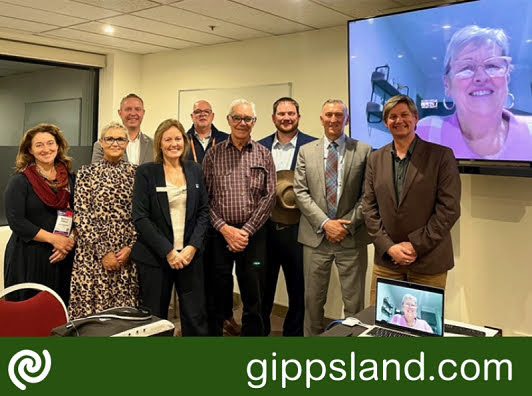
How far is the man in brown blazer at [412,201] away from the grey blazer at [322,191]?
0.27 metres

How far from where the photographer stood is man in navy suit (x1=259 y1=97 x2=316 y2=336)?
134 inches

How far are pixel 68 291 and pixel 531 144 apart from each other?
2.82 m

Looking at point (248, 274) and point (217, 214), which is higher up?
point (217, 214)

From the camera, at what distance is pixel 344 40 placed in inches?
167

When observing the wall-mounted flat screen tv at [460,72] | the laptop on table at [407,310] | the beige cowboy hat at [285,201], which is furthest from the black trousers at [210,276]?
the laptop on table at [407,310]

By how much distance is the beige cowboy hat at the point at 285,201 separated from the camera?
131 inches

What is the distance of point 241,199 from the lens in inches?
122

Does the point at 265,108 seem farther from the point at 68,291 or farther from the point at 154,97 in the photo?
the point at 68,291

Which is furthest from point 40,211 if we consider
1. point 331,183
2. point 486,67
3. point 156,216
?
point 486,67

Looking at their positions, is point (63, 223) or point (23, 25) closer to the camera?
point (63, 223)

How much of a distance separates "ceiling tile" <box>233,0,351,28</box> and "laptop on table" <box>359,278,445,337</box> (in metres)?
2.33

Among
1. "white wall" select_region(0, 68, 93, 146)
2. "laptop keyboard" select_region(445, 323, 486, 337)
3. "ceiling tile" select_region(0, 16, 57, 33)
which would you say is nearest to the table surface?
"laptop keyboard" select_region(445, 323, 486, 337)

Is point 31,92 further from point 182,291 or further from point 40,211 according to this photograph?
point 182,291

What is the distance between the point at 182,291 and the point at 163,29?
258 centimetres
